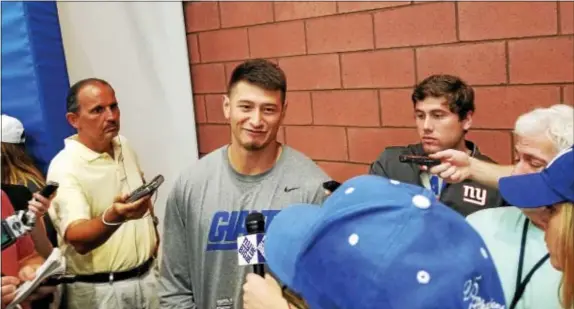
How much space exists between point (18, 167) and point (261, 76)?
52.9 inches

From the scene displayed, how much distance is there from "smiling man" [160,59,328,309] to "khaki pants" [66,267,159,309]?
0.63 m

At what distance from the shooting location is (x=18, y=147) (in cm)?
253

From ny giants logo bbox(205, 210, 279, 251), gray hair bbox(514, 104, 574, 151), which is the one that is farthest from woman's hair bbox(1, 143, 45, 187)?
gray hair bbox(514, 104, 574, 151)

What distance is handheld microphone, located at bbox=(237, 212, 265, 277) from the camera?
1.17 m

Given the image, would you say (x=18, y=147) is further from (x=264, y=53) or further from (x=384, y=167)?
(x=384, y=167)

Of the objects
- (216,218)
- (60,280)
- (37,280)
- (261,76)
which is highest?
(261,76)

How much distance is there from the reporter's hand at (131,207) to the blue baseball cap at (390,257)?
1049 mm

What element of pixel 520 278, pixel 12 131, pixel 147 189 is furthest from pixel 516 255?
pixel 12 131

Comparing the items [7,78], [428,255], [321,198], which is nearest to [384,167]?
[321,198]

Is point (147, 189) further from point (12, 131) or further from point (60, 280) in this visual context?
point (12, 131)

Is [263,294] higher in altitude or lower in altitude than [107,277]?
higher

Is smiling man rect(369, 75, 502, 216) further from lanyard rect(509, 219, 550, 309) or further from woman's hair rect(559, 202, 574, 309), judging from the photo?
woman's hair rect(559, 202, 574, 309)

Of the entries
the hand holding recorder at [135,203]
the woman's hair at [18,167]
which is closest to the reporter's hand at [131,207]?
the hand holding recorder at [135,203]

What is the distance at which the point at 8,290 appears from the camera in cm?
144
